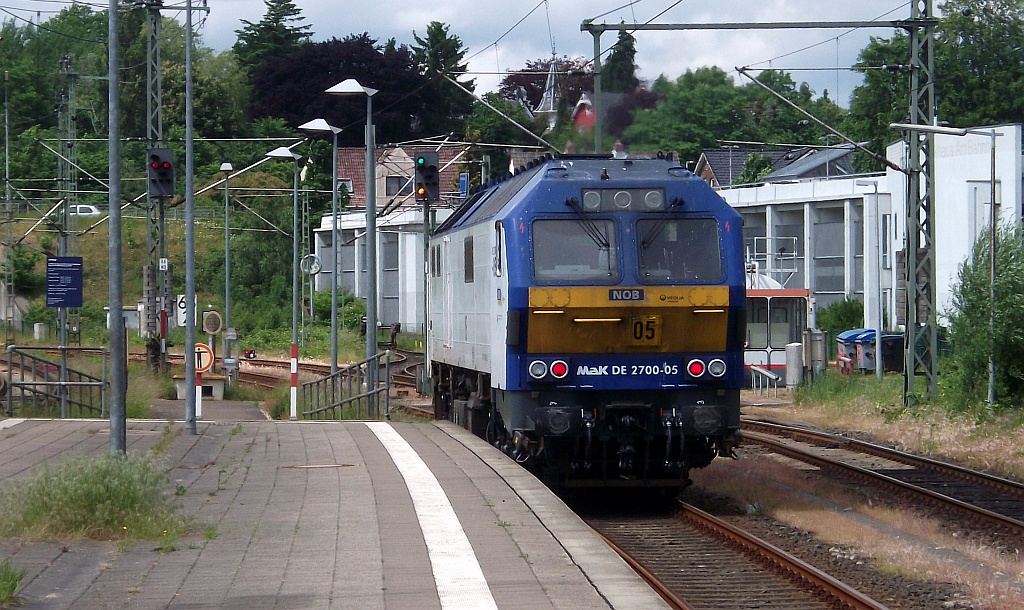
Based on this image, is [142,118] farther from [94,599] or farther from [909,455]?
[94,599]

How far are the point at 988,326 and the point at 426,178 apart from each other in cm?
1010

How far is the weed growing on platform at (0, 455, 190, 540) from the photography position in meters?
9.72

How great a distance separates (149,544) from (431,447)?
6.97 metres

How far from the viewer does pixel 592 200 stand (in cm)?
1318

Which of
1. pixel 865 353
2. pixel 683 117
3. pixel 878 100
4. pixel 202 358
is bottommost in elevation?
pixel 865 353

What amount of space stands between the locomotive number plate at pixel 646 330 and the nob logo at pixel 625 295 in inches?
8.4

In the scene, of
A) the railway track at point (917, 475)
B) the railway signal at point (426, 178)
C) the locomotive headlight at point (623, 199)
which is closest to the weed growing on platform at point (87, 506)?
the locomotive headlight at point (623, 199)

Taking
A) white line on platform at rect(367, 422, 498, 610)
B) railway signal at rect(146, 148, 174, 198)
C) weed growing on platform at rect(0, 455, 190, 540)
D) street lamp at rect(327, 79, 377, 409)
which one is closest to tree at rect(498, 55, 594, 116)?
street lamp at rect(327, 79, 377, 409)

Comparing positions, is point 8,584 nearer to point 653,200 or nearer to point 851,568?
point 851,568

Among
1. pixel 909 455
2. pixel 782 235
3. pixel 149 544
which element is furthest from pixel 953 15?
pixel 149 544

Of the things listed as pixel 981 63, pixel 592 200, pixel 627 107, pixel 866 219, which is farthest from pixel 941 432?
pixel 981 63

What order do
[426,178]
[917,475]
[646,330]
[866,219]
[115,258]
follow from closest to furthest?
[115,258] < [646,330] < [917,475] < [426,178] < [866,219]

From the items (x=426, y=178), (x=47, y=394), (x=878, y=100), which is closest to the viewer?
(x=47, y=394)

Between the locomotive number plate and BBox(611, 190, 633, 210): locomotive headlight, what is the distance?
1167 mm
